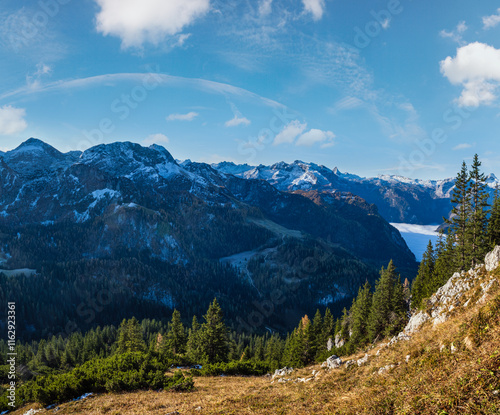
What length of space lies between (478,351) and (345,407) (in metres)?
6.85

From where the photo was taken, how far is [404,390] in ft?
39.9

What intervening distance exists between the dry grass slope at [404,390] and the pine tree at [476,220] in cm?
2415

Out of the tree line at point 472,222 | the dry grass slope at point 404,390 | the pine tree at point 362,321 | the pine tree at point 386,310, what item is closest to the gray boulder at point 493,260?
the dry grass slope at point 404,390

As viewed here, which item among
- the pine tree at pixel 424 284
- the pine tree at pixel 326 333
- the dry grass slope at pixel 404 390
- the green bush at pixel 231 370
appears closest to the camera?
the dry grass slope at pixel 404 390

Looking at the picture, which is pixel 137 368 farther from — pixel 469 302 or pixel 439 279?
pixel 439 279

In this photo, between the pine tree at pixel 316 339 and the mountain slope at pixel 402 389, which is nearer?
the mountain slope at pixel 402 389

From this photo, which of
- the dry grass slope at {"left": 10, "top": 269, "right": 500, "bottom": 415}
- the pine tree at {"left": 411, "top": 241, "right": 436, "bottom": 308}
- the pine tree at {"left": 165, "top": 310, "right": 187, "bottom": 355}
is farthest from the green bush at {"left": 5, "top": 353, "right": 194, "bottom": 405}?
the pine tree at {"left": 411, "top": 241, "right": 436, "bottom": 308}

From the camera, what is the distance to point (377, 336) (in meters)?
49.3

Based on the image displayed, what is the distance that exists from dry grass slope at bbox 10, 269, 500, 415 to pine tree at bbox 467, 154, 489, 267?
79.2 ft

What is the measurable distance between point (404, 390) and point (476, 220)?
149ft

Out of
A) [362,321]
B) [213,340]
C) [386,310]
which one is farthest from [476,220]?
[213,340]

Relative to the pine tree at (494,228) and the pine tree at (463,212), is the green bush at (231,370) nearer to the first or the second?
the pine tree at (463,212)

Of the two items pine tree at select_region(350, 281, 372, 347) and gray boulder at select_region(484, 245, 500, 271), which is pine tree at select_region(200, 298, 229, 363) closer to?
pine tree at select_region(350, 281, 372, 347)

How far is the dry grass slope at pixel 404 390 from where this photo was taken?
991 centimetres
